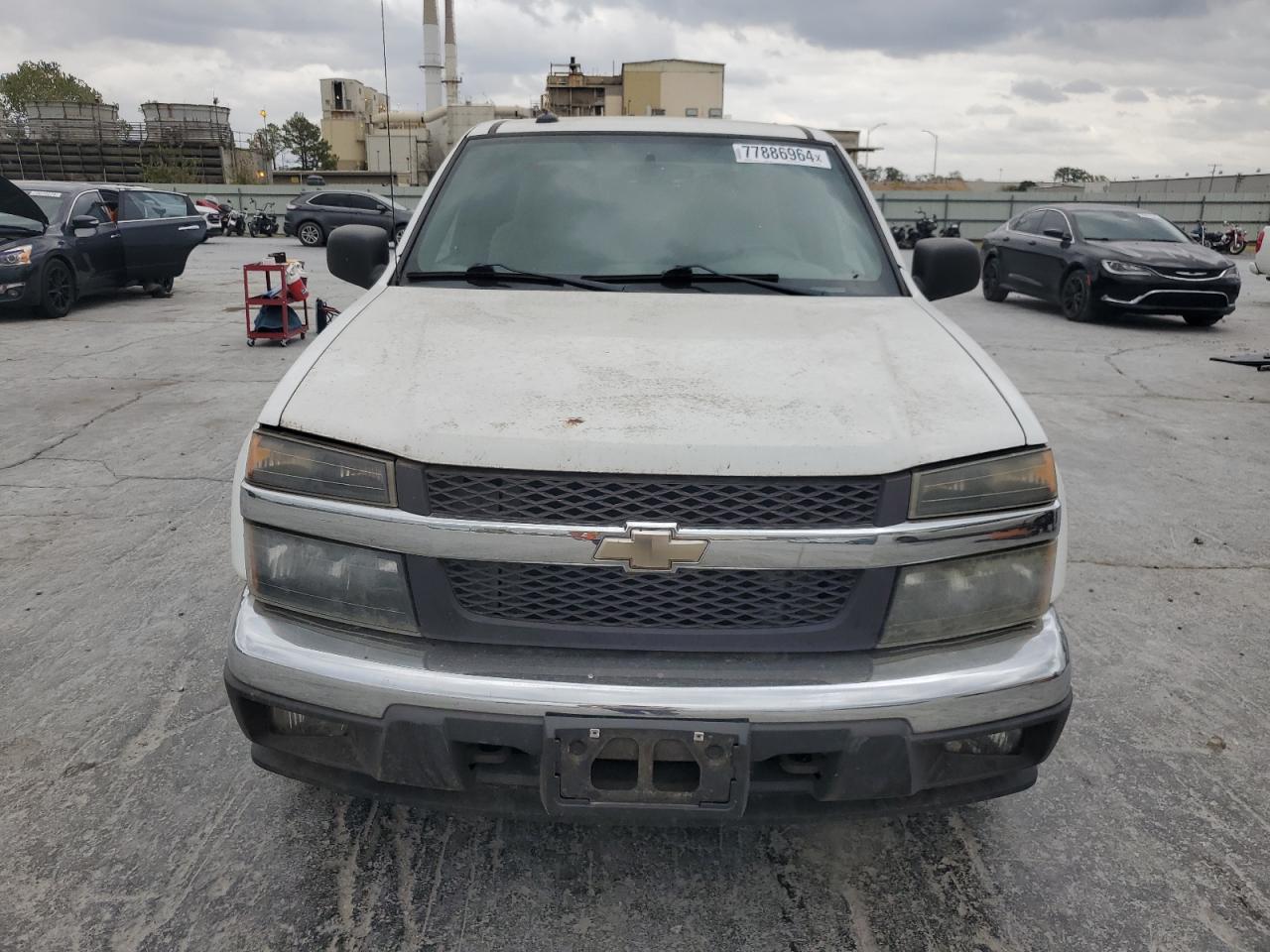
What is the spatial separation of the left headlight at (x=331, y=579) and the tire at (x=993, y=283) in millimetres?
14465

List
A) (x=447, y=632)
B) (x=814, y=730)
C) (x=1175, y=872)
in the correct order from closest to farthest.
Answer: (x=814, y=730) → (x=447, y=632) → (x=1175, y=872)

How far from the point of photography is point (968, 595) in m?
1.97

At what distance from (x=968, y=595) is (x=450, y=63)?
9013 cm

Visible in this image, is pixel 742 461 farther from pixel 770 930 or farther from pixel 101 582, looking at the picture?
pixel 101 582

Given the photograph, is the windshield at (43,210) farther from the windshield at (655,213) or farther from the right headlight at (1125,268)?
the right headlight at (1125,268)

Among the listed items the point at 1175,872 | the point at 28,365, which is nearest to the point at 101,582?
the point at 1175,872

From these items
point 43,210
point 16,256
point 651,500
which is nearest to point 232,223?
point 43,210

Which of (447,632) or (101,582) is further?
(101,582)

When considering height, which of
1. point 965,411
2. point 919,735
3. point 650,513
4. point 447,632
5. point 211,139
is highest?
point 211,139

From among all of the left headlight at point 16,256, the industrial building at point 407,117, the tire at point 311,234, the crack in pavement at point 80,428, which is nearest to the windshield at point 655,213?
the crack in pavement at point 80,428

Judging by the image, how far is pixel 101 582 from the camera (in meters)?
3.94

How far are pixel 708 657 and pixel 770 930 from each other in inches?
27.1

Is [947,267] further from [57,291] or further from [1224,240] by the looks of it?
[1224,240]

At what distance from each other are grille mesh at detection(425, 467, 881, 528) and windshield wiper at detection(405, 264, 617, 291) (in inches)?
45.1
